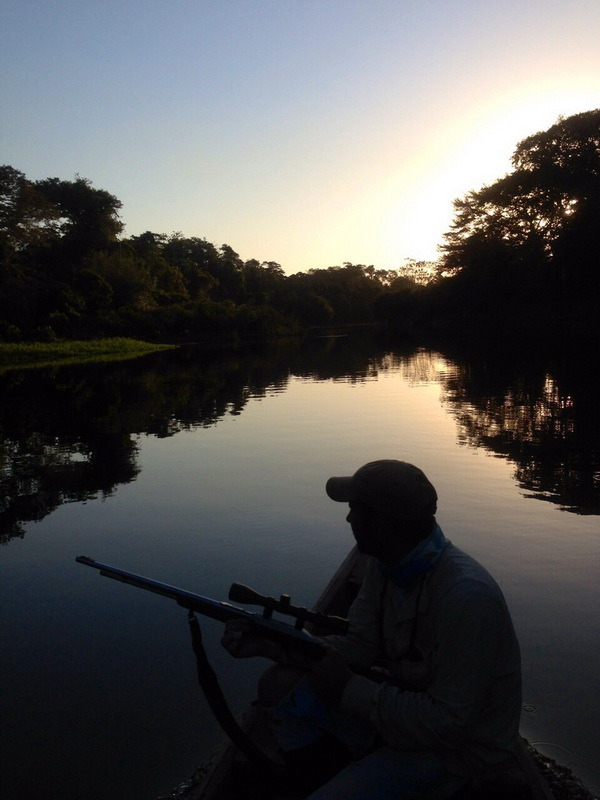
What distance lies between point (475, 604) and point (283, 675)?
87 centimetres

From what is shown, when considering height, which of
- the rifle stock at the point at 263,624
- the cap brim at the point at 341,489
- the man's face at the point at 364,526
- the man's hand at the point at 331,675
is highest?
the cap brim at the point at 341,489

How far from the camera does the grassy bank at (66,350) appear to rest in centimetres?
3588

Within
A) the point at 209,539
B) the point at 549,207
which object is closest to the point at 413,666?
Result: the point at 209,539

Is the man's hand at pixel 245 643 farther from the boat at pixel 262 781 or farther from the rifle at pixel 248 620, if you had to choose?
the boat at pixel 262 781

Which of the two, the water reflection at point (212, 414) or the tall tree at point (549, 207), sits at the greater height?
the tall tree at point (549, 207)

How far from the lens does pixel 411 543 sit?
2148 millimetres

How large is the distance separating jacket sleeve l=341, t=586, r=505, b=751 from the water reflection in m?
6.00

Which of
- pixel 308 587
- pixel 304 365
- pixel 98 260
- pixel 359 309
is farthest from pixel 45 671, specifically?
pixel 359 309

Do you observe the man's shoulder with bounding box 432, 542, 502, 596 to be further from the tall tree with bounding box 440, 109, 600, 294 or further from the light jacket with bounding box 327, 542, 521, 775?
the tall tree with bounding box 440, 109, 600, 294

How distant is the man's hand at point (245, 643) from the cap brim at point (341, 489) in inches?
21.3

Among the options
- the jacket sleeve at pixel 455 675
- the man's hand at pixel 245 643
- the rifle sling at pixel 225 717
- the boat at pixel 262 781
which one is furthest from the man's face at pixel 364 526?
the boat at pixel 262 781

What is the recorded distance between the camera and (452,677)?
1946 millimetres

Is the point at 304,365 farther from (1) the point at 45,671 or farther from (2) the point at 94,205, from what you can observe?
(2) the point at 94,205

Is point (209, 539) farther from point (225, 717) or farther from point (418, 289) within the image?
point (418, 289)
